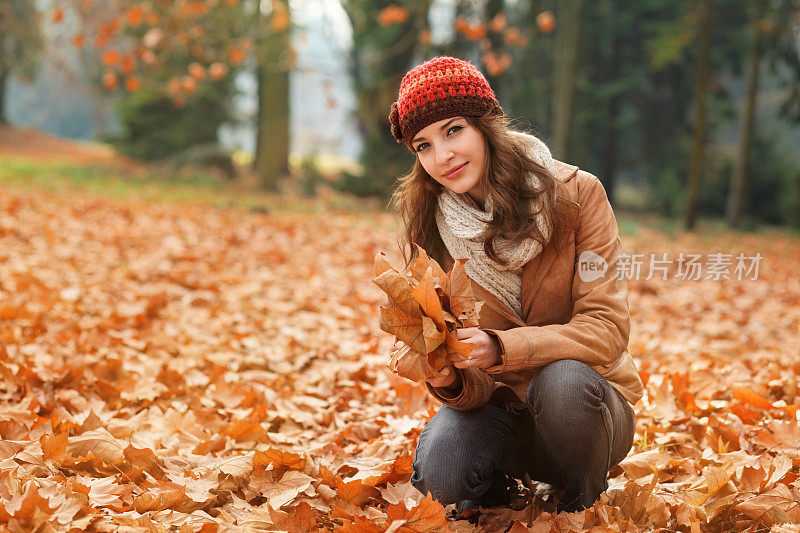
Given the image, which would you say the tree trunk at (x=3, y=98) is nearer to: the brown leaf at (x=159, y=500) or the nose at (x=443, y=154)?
the brown leaf at (x=159, y=500)

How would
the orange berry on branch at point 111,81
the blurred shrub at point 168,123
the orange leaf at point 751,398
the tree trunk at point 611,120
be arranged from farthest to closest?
the tree trunk at point 611,120
the blurred shrub at point 168,123
the orange berry on branch at point 111,81
the orange leaf at point 751,398

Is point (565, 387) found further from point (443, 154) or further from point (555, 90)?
point (555, 90)

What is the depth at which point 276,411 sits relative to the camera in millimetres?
2865

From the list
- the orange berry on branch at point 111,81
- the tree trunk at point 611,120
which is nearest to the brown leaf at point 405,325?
the orange berry on branch at point 111,81

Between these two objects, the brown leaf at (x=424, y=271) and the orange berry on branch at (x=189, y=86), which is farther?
the orange berry on branch at (x=189, y=86)

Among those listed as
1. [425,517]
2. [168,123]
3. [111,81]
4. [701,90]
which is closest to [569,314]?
[425,517]

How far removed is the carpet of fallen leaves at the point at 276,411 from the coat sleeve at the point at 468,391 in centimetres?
32

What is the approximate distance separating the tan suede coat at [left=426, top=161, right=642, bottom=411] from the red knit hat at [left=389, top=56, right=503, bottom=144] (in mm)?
332

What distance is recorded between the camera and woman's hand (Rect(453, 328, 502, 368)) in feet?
5.84

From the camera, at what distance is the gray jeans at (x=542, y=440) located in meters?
1.85

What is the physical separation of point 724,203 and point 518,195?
1678 cm

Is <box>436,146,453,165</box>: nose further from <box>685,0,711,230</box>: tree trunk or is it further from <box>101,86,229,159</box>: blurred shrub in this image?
<box>101,86,229,159</box>: blurred shrub

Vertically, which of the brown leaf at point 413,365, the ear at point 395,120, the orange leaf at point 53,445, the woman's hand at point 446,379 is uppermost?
the ear at point 395,120

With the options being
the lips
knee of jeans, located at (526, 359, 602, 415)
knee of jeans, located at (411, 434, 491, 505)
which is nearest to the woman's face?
the lips
